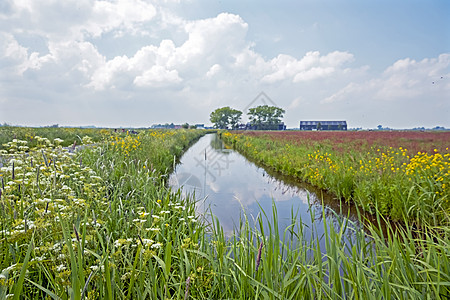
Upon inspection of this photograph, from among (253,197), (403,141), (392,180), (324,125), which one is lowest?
(253,197)

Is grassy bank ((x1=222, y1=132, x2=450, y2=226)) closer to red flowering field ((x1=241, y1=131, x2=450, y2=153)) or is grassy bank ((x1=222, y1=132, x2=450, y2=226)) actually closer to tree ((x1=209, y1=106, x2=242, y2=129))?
red flowering field ((x1=241, y1=131, x2=450, y2=153))

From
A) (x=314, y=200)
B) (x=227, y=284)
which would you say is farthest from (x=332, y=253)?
(x=314, y=200)

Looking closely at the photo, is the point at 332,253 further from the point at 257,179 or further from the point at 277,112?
the point at 277,112

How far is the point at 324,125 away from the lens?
248 ft

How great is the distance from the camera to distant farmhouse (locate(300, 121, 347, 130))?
73.6 meters

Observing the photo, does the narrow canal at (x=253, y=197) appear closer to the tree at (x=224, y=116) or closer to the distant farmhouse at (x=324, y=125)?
the tree at (x=224, y=116)

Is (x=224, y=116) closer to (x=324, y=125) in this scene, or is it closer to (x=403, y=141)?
(x=324, y=125)

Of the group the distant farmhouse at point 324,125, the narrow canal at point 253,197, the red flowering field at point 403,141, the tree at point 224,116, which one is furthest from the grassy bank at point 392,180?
the distant farmhouse at point 324,125

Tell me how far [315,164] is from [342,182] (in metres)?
2.16

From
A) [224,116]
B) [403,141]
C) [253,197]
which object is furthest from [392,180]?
[224,116]

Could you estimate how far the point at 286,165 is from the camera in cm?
1020

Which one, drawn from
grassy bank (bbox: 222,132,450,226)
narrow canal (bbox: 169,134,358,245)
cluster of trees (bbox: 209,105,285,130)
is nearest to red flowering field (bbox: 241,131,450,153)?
grassy bank (bbox: 222,132,450,226)

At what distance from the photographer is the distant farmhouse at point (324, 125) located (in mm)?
73562

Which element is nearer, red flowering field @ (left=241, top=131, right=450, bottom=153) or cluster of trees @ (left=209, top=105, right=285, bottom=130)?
red flowering field @ (left=241, top=131, right=450, bottom=153)
